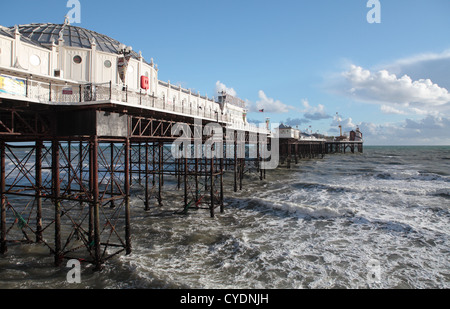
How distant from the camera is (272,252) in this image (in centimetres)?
1480

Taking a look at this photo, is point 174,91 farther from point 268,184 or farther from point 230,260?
point 230,260

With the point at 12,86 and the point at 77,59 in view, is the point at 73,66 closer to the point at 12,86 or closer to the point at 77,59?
the point at 77,59

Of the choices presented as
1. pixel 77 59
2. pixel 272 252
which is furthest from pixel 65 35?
pixel 272 252

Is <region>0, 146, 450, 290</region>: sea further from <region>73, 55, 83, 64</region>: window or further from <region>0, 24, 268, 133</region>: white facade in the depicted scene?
<region>73, 55, 83, 64</region>: window

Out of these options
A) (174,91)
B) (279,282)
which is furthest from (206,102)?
(279,282)

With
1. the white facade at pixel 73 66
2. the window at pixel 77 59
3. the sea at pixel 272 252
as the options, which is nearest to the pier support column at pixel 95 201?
the sea at pixel 272 252

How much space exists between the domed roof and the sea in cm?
1381

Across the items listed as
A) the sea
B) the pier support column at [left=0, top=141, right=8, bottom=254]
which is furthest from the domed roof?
the sea

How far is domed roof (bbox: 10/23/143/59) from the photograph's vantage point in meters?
22.6

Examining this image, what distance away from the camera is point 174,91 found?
32625 millimetres

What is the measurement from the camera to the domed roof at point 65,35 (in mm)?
22641

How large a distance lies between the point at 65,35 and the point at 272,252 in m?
23.5

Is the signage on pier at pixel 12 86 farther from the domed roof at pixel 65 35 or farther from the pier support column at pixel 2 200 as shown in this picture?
the domed roof at pixel 65 35

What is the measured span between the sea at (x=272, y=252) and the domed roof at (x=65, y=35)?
13808mm
